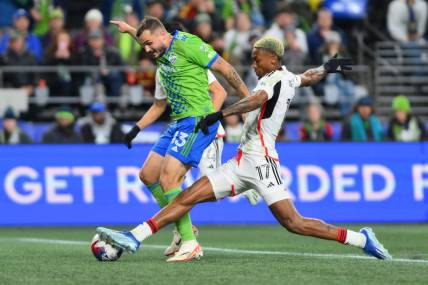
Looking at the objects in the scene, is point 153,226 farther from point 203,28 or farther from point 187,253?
point 203,28

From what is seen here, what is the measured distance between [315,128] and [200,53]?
9.49m

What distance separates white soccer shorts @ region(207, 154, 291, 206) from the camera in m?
10.9

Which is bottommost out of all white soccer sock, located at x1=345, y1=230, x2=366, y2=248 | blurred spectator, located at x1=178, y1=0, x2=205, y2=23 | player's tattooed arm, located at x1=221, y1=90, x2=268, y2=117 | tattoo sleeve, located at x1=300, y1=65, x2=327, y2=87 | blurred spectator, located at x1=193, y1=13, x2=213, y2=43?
white soccer sock, located at x1=345, y1=230, x2=366, y2=248

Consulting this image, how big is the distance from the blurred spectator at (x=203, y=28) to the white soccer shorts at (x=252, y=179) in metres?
10.1

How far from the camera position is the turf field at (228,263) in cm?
932

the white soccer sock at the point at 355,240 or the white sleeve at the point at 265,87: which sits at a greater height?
the white sleeve at the point at 265,87

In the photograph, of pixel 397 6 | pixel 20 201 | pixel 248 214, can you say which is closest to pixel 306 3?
pixel 397 6

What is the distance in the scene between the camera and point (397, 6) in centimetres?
2402

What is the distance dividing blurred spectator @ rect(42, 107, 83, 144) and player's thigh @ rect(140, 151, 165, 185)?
7329mm

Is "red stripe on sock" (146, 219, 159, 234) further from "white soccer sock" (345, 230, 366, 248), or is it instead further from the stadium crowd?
the stadium crowd

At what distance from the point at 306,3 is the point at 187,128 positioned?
44.1 ft

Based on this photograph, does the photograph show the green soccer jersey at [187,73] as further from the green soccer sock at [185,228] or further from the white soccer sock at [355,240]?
the white soccer sock at [355,240]

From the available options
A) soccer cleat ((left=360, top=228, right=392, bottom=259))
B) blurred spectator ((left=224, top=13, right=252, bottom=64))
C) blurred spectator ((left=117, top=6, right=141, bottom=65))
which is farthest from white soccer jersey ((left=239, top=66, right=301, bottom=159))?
blurred spectator ((left=224, top=13, right=252, bottom=64))

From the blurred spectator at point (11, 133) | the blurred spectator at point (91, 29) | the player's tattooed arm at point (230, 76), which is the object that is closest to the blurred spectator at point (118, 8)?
the blurred spectator at point (91, 29)
